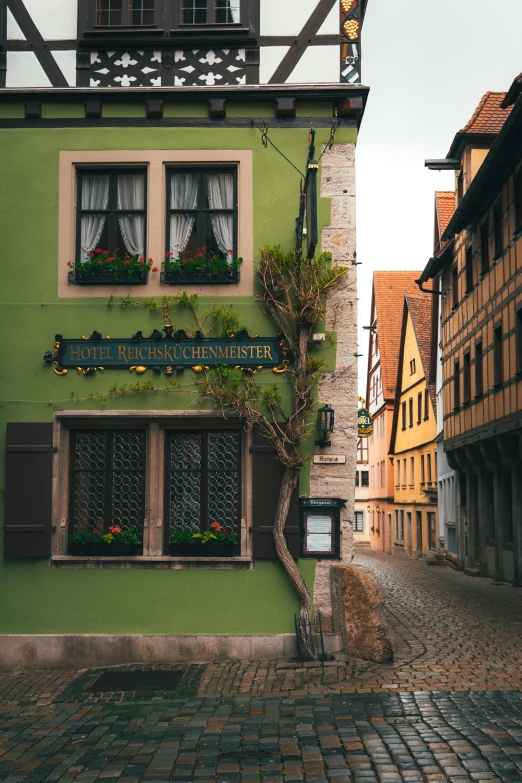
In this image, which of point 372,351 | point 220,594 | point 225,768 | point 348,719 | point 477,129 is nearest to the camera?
point 225,768

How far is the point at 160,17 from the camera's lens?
1217cm

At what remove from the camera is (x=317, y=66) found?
476 inches

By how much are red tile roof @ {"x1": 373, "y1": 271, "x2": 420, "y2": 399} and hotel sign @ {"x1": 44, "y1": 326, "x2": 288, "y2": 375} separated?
3768cm

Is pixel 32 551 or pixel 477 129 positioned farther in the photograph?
pixel 477 129

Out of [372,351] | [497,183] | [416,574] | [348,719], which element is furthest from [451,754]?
[372,351]

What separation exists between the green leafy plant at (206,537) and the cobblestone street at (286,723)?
1395 mm

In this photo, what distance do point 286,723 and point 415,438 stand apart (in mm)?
32057

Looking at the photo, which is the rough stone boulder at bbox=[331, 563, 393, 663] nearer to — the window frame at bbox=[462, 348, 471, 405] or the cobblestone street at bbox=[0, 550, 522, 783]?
the cobblestone street at bbox=[0, 550, 522, 783]

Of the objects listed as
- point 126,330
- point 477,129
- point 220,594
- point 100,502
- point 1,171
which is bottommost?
point 220,594

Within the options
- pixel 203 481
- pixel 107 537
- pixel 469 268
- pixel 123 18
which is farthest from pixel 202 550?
pixel 469 268

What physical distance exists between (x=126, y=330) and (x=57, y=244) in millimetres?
1365

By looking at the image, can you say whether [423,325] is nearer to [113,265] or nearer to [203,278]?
[203,278]

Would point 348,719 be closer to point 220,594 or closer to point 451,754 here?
point 451,754

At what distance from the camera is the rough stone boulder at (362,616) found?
34.8 ft
